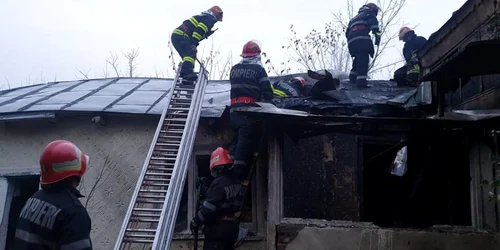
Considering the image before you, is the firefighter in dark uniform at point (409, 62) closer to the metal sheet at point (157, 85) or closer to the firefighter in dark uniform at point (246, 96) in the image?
the firefighter in dark uniform at point (246, 96)

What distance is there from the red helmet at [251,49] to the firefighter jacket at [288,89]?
97 cm

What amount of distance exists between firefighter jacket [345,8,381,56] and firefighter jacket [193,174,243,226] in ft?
12.7

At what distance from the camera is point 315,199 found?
7.37 meters

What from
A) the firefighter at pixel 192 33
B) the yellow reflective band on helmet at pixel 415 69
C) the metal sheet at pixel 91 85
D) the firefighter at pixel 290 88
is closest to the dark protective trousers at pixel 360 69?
the yellow reflective band on helmet at pixel 415 69

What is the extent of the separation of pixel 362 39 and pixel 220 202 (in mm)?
4292

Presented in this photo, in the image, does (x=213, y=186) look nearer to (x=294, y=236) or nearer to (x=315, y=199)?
(x=294, y=236)

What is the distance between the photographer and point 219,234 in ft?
18.8

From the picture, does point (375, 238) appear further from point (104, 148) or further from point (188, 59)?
point (188, 59)

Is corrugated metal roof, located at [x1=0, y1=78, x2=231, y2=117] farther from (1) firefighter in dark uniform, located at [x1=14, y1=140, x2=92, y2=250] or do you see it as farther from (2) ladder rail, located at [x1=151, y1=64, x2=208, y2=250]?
(1) firefighter in dark uniform, located at [x1=14, y1=140, x2=92, y2=250]

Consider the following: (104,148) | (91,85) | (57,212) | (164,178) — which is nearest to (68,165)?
(57,212)

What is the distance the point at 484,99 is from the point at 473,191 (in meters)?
1.08

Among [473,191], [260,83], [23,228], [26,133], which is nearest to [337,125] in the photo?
[260,83]

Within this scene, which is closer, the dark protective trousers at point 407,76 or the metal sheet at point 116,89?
the metal sheet at point 116,89

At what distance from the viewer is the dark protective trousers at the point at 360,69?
8389mm
